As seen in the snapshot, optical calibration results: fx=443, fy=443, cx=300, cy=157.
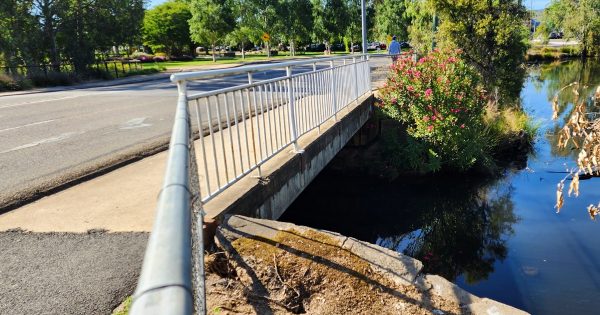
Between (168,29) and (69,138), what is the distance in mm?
53977

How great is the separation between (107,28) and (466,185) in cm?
2481

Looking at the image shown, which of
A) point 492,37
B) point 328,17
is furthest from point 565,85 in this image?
point 328,17

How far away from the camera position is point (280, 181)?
16.2 ft

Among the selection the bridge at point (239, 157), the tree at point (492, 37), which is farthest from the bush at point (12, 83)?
the tree at point (492, 37)

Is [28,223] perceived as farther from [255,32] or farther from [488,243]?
[255,32]

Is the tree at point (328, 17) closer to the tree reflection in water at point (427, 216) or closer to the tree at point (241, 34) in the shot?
the tree at point (241, 34)

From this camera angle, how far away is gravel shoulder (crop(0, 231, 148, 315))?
9.47 feet

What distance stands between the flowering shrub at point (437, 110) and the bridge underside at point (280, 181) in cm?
349

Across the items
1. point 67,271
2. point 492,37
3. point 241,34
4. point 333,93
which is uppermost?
point 241,34

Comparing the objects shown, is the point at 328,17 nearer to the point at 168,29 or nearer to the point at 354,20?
the point at 354,20

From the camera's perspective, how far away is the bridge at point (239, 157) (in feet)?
2.38

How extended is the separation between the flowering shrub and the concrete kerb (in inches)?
295

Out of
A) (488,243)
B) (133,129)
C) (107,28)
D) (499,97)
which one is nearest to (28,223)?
(133,129)

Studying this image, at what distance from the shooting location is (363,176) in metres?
12.0
